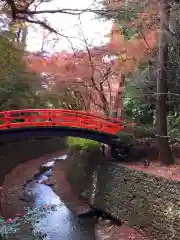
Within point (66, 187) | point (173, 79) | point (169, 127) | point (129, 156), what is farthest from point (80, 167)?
point (173, 79)

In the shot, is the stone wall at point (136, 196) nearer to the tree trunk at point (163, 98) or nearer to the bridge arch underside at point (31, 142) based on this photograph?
the tree trunk at point (163, 98)

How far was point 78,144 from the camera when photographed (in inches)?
690

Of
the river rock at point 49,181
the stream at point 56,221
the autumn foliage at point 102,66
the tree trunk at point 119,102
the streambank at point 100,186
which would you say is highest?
the autumn foliage at point 102,66

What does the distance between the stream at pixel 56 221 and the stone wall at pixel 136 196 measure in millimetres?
1070

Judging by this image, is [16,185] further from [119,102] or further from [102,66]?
[102,66]

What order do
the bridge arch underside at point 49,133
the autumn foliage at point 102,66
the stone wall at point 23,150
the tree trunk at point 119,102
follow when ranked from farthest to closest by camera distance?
the stone wall at point 23,150
the tree trunk at point 119,102
the autumn foliage at point 102,66
the bridge arch underside at point 49,133

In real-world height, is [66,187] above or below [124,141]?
below

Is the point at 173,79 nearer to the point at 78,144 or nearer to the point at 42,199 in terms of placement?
the point at 78,144

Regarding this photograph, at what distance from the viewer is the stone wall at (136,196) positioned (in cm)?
978

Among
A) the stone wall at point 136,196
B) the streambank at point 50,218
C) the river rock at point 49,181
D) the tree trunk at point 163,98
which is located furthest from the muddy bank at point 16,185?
the tree trunk at point 163,98

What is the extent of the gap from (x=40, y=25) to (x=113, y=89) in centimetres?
1410

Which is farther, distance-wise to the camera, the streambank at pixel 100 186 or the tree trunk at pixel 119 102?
the tree trunk at pixel 119 102

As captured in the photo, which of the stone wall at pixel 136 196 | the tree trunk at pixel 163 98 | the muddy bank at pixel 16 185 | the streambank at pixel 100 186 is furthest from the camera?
the muddy bank at pixel 16 185

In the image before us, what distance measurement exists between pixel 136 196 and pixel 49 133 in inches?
170
